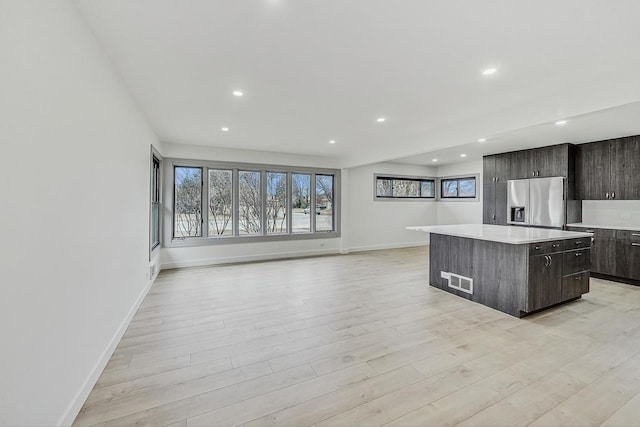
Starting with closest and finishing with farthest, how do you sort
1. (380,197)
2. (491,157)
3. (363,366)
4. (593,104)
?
(363,366) → (593,104) → (491,157) → (380,197)


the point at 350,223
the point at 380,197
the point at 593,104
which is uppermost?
the point at 593,104

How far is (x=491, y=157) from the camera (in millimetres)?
6906

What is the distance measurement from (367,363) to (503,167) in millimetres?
6042

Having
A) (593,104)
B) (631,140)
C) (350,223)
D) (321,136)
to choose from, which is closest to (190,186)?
(321,136)

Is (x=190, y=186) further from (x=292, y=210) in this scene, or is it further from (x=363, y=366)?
(x=363, y=366)

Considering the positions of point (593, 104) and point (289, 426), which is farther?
point (593, 104)

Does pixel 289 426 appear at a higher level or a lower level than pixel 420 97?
lower

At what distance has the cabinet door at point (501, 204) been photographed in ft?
21.6

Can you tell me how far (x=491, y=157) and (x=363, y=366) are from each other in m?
6.32

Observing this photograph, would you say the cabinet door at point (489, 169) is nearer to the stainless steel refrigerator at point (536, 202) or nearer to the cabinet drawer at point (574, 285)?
the stainless steel refrigerator at point (536, 202)

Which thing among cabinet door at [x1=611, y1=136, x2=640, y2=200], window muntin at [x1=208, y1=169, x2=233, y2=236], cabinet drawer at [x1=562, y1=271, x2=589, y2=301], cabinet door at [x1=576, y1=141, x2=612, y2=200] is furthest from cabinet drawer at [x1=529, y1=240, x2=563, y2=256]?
window muntin at [x1=208, y1=169, x2=233, y2=236]

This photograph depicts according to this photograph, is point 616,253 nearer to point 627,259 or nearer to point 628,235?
point 627,259

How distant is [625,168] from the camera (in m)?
5.05

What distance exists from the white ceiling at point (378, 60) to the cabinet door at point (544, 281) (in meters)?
1.60
